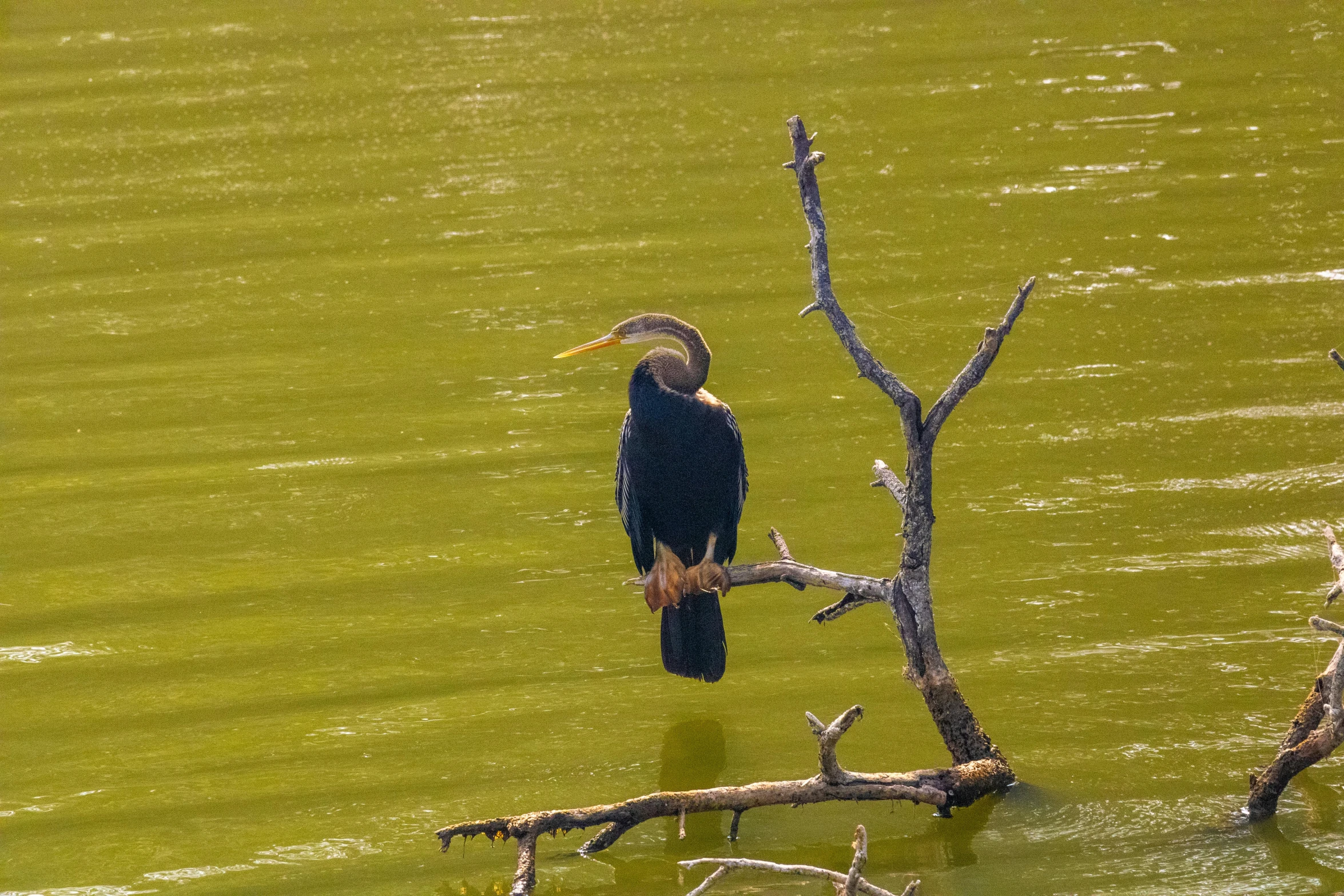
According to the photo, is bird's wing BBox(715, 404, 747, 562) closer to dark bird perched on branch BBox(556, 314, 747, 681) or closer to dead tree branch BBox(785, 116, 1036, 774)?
dark bird perched on branch BBox(556, 314, 747, 681)

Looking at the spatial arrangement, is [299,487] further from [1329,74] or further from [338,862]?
[1329,74]

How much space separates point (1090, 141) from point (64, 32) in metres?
6.16

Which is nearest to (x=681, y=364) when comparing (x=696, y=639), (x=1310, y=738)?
(x=696, y=639)

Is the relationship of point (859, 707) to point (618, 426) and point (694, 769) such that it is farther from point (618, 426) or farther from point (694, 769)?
point (618, 426)

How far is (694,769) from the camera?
14.5 feet

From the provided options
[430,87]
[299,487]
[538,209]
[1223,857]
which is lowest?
[1223,857]

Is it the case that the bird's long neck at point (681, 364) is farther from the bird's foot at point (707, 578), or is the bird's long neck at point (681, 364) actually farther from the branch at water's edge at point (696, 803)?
the branch at water's edge at point (696, 803)

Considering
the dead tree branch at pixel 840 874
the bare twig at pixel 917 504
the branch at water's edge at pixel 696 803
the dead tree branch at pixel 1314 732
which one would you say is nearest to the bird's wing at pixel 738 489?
the bare twig at pixel 917 504

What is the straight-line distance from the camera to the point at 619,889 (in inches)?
155

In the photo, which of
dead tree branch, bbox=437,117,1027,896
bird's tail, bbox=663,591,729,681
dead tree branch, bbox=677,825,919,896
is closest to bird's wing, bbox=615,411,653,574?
bird's tail, bbox=663,591,729,681

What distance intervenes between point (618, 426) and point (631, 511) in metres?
1.58

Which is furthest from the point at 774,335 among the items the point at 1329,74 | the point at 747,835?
the point at 1329,74

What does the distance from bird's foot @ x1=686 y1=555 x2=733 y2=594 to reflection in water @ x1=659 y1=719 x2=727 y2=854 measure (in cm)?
47

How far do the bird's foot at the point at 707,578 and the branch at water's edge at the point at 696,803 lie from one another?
1.82 feet
